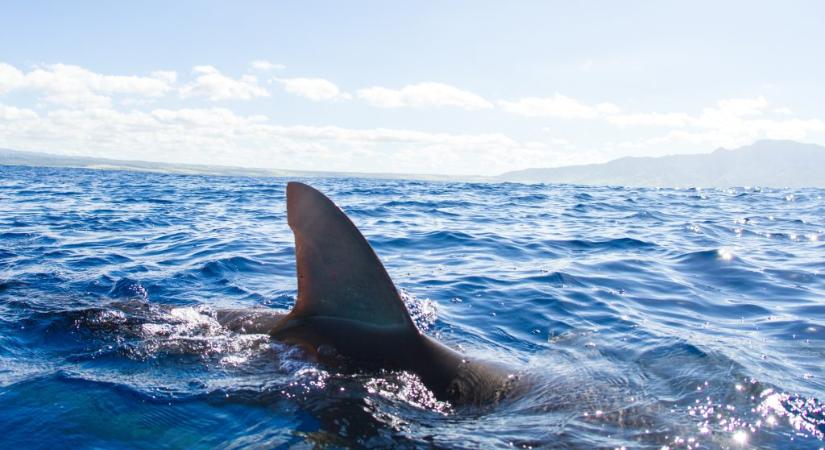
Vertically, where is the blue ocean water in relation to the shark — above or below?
below

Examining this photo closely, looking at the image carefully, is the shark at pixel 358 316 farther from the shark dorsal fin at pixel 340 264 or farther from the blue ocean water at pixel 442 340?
the blue ocean water at pixel 442 340

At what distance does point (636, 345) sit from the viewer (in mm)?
7203

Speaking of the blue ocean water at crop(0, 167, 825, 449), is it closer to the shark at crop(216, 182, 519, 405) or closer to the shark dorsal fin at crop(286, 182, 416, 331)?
the shark at crop(216, 182, 519, 405)

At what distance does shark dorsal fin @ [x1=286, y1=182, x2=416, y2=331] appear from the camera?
200 inches

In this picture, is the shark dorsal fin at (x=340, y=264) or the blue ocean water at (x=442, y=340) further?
the shark dorsal fin at (x=340, y=264)

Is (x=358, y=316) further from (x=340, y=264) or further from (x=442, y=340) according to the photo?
(x=442, y=340)

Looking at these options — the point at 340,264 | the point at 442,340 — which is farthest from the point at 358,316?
the point at 442,340

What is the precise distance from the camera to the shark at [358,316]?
506 centimetres

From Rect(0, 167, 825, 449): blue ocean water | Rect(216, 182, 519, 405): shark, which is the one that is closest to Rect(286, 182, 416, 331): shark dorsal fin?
Rect(216, 182, 519, 405): shark

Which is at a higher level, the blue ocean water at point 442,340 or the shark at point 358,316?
the shark at point 358,316

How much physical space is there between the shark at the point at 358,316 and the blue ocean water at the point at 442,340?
0.57 feet

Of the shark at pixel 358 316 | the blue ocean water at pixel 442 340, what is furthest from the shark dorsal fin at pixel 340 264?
the blue ocean water at pixel 442 340

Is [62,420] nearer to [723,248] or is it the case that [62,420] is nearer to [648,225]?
[723,248]

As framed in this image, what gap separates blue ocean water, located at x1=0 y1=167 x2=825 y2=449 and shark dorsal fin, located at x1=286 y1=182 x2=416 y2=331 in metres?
A: 0.52
